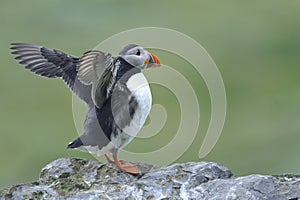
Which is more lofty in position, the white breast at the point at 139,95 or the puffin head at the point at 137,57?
the puffin head at the point at 137,57

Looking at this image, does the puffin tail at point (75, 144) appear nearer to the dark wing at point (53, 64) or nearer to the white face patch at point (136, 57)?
the dark wing at point (53, 64)

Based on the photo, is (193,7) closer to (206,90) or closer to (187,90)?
(206,90)

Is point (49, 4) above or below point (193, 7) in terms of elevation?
below

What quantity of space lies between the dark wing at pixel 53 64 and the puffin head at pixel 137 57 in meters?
0.58

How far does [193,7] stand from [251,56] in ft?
35.3

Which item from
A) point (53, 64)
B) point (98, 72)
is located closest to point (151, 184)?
point (98, 72)

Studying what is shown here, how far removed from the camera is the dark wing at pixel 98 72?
8961 millimetres

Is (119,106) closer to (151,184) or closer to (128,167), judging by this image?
(128,167)

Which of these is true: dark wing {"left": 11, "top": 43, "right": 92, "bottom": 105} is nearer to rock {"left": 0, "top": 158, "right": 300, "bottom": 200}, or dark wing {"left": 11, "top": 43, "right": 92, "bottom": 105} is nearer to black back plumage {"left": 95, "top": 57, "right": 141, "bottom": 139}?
black back plumage {"left": 95, "top": 57, "right": 141, "bottom": 139}

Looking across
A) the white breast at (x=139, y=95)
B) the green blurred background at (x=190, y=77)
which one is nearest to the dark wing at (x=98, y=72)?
the white breast at (x=139, y=95)

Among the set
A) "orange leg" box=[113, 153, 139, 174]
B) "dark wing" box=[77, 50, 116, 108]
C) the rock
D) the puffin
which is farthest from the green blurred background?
the rock

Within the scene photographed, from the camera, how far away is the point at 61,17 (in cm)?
4591

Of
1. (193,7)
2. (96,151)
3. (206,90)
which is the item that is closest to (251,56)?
(206,90)

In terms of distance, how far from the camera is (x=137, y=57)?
380 inches
